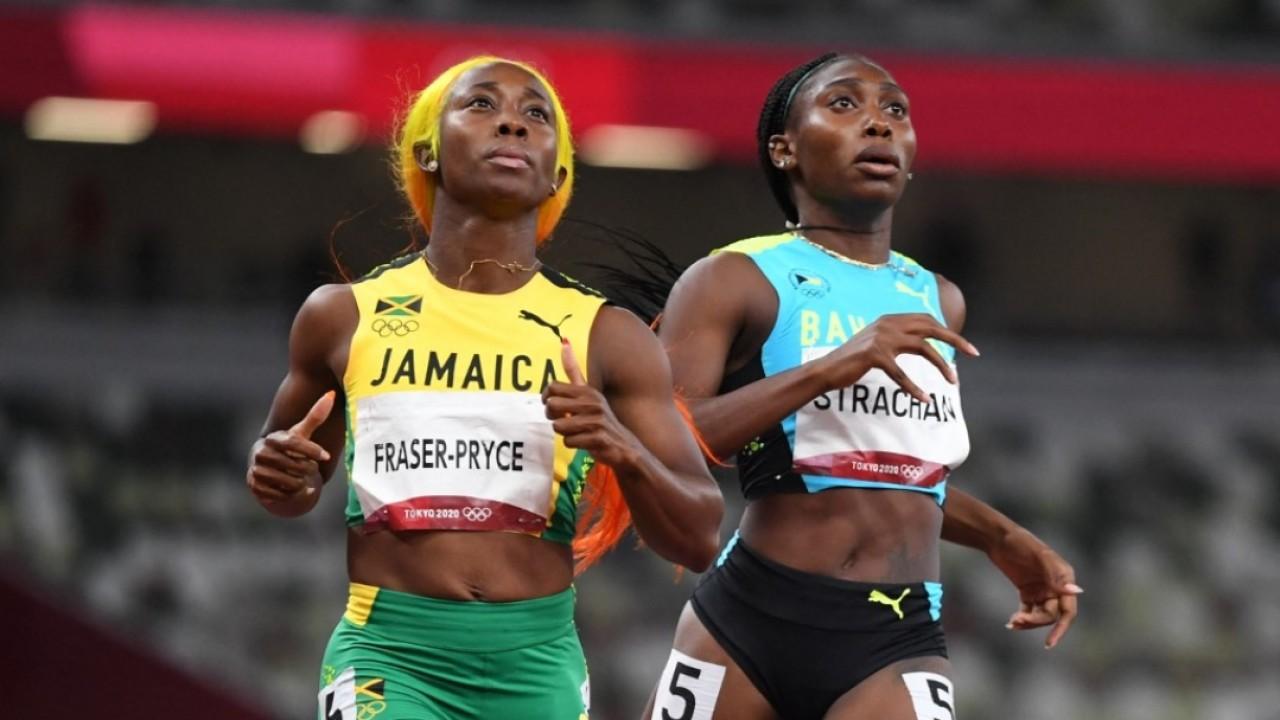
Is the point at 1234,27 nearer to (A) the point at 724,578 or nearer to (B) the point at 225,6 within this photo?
(B) the point at 225,6

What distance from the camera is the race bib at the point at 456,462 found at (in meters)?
3.61

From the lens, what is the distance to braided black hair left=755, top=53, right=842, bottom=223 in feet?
15.2

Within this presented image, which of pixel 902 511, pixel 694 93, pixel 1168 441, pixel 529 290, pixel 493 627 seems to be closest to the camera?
pixel 493 627

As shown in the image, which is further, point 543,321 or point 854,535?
point 854,535

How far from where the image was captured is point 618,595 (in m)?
11.8

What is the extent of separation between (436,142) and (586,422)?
2.91 ft

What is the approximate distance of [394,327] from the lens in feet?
12.3

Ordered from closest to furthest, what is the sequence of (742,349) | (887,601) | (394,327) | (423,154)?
(394,327) < (423,154) < (887,601) < (742,349)

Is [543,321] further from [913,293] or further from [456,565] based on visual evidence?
[913,293]

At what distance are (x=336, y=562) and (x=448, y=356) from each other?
319 inches

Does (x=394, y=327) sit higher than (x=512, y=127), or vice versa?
(x=512, y=127)

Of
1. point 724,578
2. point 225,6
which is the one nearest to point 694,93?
point 225,6

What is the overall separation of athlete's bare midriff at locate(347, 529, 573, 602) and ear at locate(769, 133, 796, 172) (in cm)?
131

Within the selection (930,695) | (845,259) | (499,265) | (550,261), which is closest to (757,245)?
(845,259)
